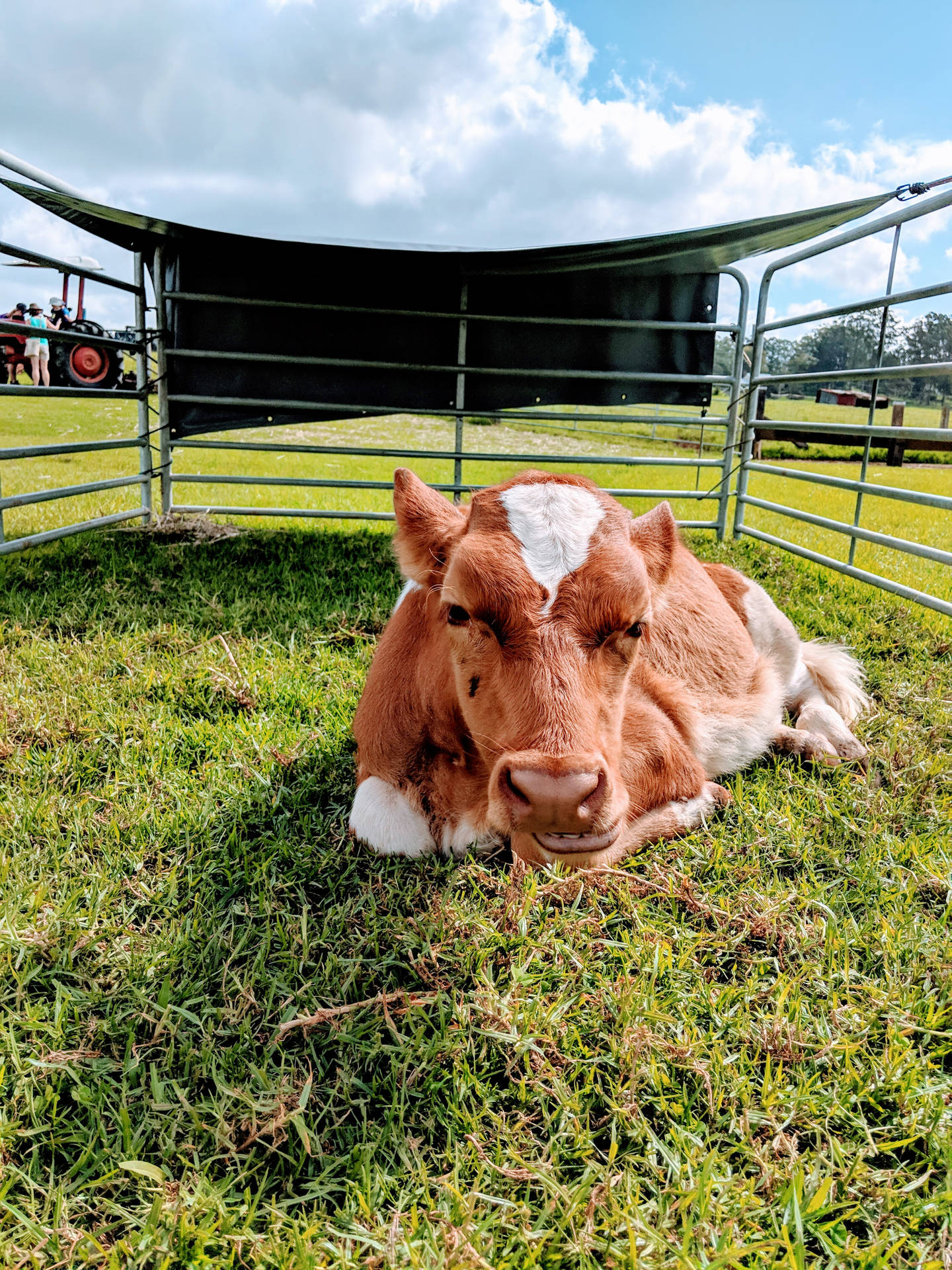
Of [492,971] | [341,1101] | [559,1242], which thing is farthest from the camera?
[492,971]

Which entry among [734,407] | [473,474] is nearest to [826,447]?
[473,474]

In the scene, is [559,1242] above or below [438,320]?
below

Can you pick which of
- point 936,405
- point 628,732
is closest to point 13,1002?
point 628,732

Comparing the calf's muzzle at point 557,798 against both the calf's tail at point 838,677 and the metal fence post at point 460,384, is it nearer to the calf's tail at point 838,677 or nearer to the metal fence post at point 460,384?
the calf's tail at point 838,677

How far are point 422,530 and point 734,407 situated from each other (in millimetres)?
5276

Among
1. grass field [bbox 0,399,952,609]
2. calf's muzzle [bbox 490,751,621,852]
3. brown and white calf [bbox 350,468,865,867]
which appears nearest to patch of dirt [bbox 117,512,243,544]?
grass field [bbox 0,399,952,609]

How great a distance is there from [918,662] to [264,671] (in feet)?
10.5

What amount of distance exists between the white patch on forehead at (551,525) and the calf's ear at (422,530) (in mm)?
262

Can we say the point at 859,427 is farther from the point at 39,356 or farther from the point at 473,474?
the point at 39,356

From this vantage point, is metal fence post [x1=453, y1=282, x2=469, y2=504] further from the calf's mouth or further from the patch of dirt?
the calf's mouth

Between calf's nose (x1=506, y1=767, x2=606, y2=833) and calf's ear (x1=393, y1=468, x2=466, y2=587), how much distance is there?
90 centimetres

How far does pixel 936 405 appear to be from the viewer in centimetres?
710

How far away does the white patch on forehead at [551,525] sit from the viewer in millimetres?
2055

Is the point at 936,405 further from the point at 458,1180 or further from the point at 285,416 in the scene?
the point at 458,1180
